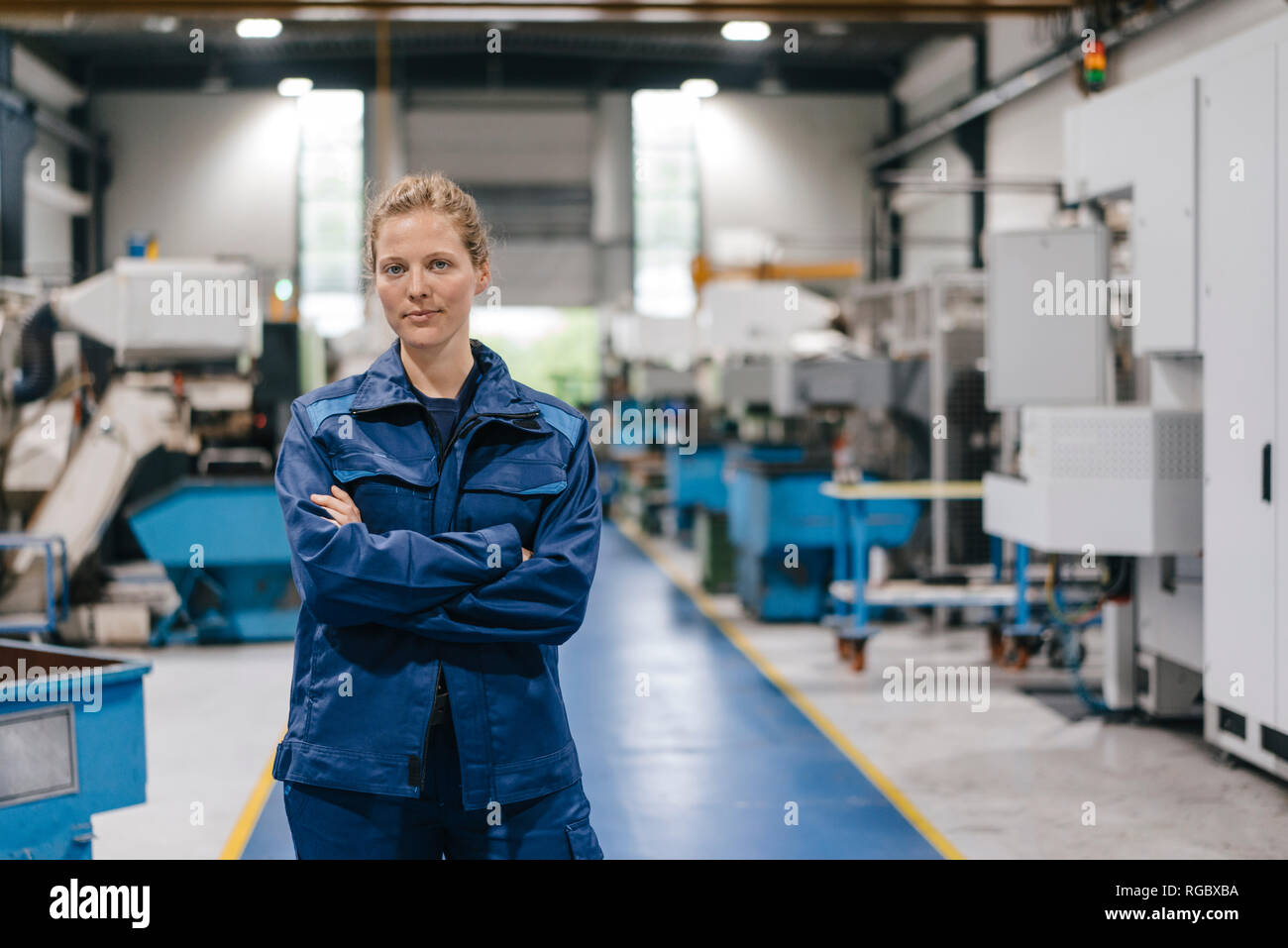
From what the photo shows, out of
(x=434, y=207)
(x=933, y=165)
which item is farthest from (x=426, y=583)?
(x=933, y=165)

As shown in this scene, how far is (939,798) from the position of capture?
13.4 ft

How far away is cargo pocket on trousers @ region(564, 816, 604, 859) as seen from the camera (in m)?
1.81

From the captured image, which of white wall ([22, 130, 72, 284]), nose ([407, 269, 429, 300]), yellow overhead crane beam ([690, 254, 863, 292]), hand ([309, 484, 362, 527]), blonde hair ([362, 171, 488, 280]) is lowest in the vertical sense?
hand ([309, 484, 362, 527])

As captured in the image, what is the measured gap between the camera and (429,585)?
171 centimetres

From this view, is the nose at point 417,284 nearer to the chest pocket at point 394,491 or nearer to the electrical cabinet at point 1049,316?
the chest pocket at point 394,491

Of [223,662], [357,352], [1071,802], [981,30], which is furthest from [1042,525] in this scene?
[981,30]

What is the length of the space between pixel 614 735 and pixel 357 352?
4261mm

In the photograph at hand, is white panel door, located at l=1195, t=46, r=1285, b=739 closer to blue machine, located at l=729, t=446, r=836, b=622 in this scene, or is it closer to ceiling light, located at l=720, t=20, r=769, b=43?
blue machine, located at l=729, t=446, r=836, b=622

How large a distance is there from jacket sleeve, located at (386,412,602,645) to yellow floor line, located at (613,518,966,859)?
2.15 m

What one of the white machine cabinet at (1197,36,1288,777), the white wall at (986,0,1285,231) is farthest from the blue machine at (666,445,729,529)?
the white machine cabinet at (1197,36,1288,777)

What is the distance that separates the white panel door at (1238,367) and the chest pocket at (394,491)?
3.03m

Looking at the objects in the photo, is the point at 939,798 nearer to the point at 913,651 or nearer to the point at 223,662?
the point at 913,651

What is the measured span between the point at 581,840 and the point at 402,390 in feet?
2.27

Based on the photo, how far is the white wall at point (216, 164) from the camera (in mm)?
15156
